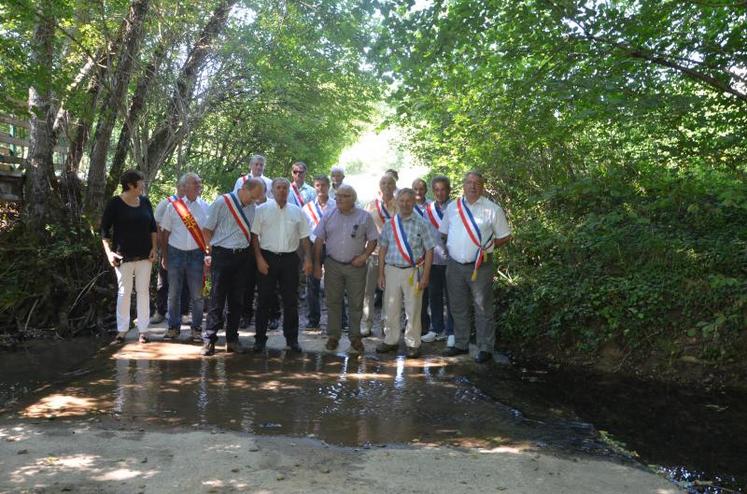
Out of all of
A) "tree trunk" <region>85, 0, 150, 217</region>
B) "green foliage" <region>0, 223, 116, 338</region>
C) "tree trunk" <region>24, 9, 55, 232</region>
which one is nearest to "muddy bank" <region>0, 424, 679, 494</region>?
"green foliage" <region>0, 223, 116, 338</region>

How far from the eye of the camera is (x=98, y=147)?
10.2m

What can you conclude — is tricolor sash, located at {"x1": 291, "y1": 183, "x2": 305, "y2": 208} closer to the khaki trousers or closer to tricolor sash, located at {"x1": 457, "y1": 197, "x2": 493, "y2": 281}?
the khaki trousers

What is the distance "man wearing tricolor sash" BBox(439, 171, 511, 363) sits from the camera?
23.9 ft

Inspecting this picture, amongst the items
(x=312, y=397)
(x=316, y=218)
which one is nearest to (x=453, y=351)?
(x=312, y=397)

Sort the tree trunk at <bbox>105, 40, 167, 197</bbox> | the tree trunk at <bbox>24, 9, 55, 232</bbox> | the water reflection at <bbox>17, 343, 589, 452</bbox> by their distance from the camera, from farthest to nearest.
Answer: the tree trunk at <bbox>105, 40, 167, 197</bbox> < the tree trunk at <bbox>24, 9, 55, 232</bbox> < the water reflection at <bbox>17, 343, 589, 452</bbox>

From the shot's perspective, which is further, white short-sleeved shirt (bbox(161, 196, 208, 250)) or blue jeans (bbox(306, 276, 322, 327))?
blue jeans (bbox(306, 276, 322, 327))

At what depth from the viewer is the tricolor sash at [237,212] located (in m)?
7.20

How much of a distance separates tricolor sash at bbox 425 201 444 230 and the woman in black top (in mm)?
3437

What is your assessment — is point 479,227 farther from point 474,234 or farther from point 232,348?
point 232,348

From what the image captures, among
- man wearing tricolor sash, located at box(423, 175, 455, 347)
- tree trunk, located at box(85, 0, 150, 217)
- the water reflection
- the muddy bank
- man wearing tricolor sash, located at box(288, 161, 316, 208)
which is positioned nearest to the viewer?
the muddy bank

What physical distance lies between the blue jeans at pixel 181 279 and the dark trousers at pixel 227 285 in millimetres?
677

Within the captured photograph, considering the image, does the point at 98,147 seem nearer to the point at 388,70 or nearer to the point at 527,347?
the point at 388,70

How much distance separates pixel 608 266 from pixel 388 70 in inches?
150

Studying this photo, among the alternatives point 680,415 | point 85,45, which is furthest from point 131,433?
point 85,45
